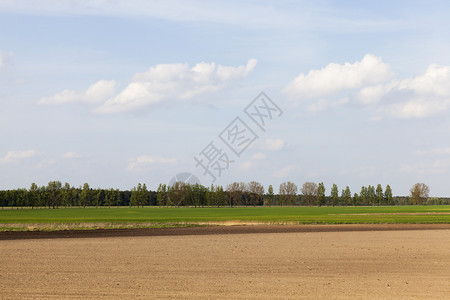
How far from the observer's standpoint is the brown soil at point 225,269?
57.7ft

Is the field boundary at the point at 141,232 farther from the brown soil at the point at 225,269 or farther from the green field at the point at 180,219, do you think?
the brown soil at the point at 225,269

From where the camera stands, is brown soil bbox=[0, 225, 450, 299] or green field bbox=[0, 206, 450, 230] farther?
green field bbox=[0, 206, 450, 230]

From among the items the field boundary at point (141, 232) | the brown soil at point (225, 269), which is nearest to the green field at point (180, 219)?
the field boundary at point (141, 232)

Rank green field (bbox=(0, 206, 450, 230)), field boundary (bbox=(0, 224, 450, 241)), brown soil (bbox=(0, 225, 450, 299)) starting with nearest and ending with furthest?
brown soil (bbox=(0, 225, 450, 299)) → field boundary (bbox=(0, 224, 450, 241)) → green field (bbox=(0, 206, 450, 230))

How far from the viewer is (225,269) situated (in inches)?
901

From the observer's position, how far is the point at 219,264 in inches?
969

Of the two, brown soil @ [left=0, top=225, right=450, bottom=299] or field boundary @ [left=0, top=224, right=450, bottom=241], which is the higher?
brown soil @ [left=0, top=225, right=450, bottom=299]

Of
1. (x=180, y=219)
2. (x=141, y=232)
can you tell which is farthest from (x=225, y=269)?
(x=180, y=219)

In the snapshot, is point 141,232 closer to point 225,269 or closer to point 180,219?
point 225,269

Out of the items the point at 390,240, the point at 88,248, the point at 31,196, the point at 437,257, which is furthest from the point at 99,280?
the point at 31,196

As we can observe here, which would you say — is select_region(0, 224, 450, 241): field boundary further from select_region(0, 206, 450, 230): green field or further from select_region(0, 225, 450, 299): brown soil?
select_region(0, 225, 450, 299): brown soil

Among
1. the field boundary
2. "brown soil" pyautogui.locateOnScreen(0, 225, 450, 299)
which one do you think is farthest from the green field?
"brown soil" pyautogui.locateOnScreen(0, 225, 450, 299)

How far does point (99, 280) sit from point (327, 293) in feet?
28.2

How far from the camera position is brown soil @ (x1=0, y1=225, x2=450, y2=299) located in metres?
17.6
